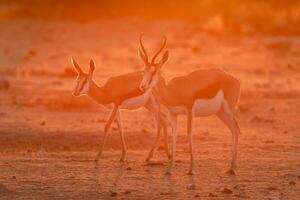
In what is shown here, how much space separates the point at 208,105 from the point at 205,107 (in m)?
0.05

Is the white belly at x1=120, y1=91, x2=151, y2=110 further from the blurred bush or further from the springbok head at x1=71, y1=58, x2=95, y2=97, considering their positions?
the blurred bush

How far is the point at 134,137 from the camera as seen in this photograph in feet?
57.2

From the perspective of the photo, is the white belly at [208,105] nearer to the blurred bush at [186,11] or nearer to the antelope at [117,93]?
the antelope at [117,93]

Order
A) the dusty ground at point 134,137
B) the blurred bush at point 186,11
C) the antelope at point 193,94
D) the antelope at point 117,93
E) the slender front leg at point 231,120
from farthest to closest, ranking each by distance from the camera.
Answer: the blurred bush at point 186,11 → the antelope at point 117,93 → the slender front leg at point 231,120 → the antelope at point 193,94 → the dusty ground at point 134,137

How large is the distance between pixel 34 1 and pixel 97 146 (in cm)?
4304

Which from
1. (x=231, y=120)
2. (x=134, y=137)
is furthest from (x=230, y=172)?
(x=134, y=137)

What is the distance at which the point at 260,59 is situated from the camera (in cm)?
3331

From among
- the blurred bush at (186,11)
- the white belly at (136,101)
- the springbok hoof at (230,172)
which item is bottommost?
the springbok hoof at (230,172)

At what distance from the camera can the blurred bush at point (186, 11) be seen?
46500mm

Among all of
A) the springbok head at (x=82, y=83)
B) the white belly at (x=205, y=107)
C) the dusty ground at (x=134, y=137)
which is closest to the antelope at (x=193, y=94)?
the white belly at (x=205, y=107)

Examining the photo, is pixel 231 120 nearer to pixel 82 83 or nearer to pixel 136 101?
pixel 136 101

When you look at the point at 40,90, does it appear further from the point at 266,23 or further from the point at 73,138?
the point at 266,23

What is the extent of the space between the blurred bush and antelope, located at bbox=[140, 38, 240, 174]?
97.6 feet

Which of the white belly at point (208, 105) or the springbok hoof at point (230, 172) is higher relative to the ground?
the white belly at point (208, 105)
